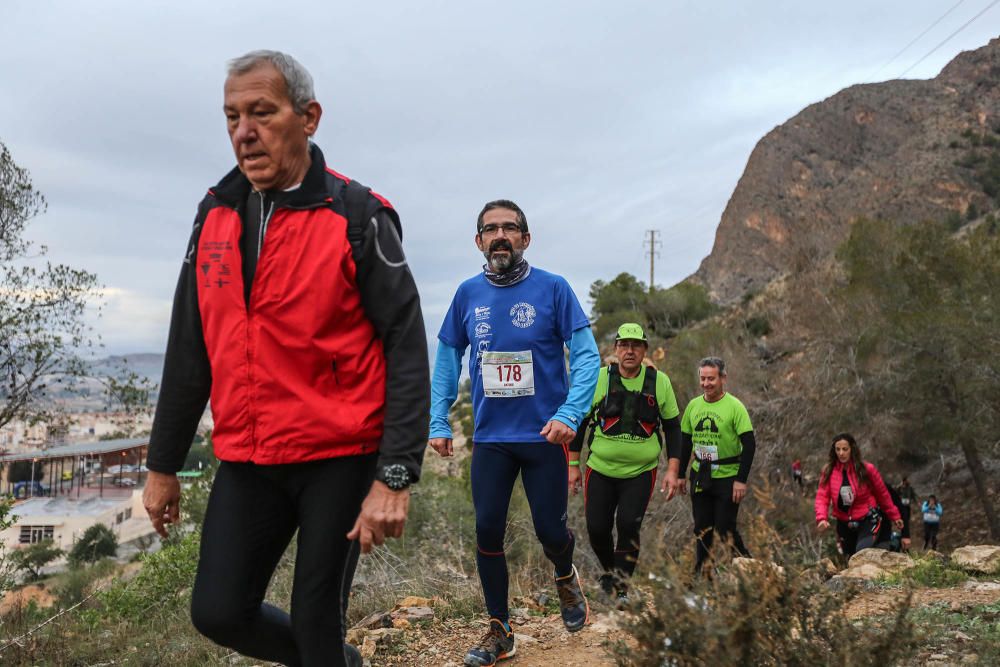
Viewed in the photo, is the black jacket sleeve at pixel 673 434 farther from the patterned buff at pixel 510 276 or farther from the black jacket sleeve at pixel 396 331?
the black jacket sleeve at pixel 396 331

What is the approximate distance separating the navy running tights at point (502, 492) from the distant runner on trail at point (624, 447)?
1057 millimetres

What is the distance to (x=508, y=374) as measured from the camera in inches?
162

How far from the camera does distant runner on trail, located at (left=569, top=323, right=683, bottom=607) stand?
5121mm

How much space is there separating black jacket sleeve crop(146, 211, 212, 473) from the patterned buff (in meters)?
1.99

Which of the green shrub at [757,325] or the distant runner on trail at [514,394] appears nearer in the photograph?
the distant runner on trail at [514,394]

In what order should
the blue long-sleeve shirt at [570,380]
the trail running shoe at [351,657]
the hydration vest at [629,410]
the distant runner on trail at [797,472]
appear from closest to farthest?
the trail running shoe at [351,657], the blue long-sleeve shirt at [570,380], the hydration vest at [629,410], the distant runner on trail at [797,472]

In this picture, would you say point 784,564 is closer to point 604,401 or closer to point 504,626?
point 504,626

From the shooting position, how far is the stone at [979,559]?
6136mm

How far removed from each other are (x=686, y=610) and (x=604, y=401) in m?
3.30

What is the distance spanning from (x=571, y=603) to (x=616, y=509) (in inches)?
38.6

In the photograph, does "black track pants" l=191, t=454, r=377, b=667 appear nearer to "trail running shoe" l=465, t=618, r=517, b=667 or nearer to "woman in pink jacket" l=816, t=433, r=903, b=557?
"trail running shoe" l=465, t=618, r=517, b=667

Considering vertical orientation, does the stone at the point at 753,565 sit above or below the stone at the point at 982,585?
above

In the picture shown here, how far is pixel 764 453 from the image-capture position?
647 inches

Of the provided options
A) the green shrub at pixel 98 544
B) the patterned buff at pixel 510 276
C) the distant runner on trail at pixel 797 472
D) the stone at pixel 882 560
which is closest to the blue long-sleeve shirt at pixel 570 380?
the patterned buff at pixel 510 276
